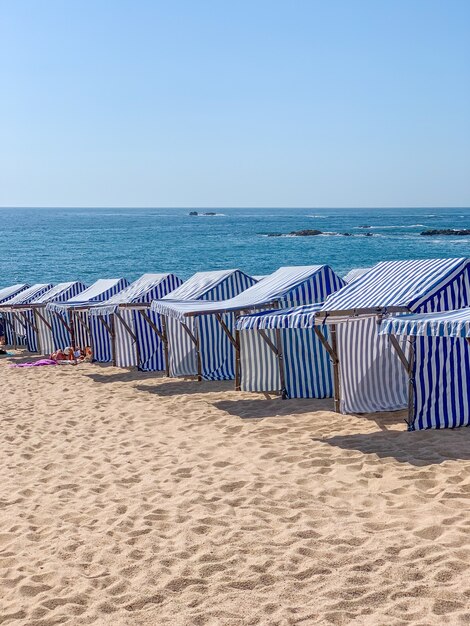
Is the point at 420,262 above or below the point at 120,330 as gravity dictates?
above

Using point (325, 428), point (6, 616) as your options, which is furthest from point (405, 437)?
point (6, 616)

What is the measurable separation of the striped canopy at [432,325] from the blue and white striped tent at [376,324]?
1.39 m

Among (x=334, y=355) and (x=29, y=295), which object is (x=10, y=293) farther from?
(x=334, y=355)

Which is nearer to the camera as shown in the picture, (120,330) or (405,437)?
(405,437)

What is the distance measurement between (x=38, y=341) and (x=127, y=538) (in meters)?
16.7

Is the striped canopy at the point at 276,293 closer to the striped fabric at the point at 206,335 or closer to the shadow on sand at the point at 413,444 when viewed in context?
the striped fabric at the point at 206,335

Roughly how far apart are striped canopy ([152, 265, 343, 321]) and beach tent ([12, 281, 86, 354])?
28.2ft

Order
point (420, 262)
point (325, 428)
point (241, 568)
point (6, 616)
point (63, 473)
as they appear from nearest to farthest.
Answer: point (6, 616) → point (241, 568) → point (63, 473) → point (325, 428) → point (420, 262)

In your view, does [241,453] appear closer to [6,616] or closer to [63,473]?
[63,473]

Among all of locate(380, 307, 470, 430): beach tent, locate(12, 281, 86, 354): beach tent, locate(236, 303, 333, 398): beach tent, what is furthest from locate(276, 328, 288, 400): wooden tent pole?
locate(12, 281, 86, 354): beach tent

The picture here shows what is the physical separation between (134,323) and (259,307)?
525 centimetres

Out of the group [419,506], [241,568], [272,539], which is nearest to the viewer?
[241,568]

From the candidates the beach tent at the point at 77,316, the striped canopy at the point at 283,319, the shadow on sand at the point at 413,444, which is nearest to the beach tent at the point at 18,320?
the beach tent at the point at 77,316

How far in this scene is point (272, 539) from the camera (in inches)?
260
